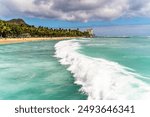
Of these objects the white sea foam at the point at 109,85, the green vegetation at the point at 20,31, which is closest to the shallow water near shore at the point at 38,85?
the white sea foam at the point at 109,85

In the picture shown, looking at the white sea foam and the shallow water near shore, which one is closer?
the white sea foam

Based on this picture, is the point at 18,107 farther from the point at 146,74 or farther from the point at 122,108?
the point at 146,74

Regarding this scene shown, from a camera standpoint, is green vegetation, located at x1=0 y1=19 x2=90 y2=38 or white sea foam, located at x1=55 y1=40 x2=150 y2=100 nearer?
white sea foam, located at x1=55 y1=40 x2=150 y2=100

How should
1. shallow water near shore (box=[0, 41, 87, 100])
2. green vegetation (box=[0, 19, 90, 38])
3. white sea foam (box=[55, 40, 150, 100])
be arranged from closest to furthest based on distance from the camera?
1. white sea foam (box=[55, 40, 150, 100])
2. shallow water near shore (box=[0, 41, 87, 100])
3. green vegetation (box=[0, 19, 90, 38])

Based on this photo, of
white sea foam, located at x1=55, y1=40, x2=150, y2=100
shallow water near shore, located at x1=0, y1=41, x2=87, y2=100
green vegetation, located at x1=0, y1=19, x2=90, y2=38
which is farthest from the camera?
green vegetation, located at x1=0, y1=19, x2=90, y2=38

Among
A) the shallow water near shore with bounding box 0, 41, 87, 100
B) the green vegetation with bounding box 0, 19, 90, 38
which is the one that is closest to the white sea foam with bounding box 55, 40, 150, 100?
the shallow water near shore with bounding box 0, 41, 87, 100

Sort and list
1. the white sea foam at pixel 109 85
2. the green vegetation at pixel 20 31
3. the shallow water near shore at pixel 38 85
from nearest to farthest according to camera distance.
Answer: the white sea foam at pixel 109 85 < the shallow water near shore at pixel 38 85 < the green vegetation at pixel 20 31

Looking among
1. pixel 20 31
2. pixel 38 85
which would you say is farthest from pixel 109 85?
pixel 20 31

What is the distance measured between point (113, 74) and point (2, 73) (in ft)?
19.8

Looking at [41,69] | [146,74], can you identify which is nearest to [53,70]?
[41,69]

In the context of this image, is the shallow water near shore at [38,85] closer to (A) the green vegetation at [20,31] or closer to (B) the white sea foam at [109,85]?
(B) the white sea foam at [109,85]

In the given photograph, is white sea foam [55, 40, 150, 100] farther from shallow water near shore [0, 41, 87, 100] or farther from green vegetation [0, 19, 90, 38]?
green vegetation [0, 19, 90, 38]

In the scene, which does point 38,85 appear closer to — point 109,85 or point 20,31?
point 109,85

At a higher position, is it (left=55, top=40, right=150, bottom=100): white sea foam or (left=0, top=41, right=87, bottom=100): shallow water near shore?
(left=55, top=40, right=150, bottom=100): white sea foam
